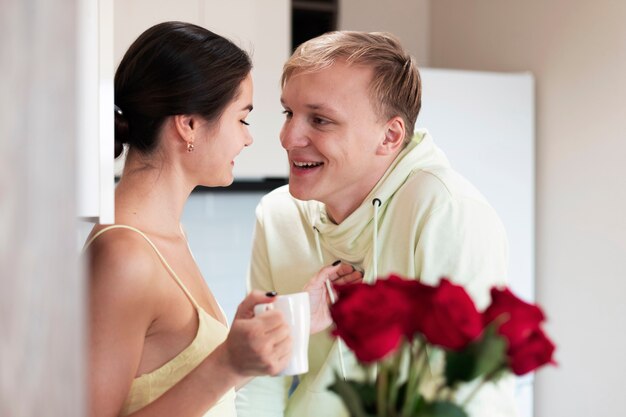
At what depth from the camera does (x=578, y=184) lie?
3.23m

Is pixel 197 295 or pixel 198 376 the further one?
pixel 197 295

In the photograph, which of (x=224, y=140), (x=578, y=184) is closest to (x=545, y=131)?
(x=578, y=184)

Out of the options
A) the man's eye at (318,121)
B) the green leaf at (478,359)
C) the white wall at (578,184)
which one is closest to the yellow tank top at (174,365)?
the man's eye at (318,121)

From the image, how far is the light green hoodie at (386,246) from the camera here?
145 cm

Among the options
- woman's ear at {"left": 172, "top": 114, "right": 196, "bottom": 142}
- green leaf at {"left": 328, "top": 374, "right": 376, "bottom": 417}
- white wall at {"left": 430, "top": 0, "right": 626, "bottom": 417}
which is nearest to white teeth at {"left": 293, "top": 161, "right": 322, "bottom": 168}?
woman's ear at {"left": 172, "top": 114, "right": 196, "bottom": 142}

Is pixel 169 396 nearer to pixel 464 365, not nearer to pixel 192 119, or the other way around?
pixel 192 119

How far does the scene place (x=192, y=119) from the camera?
1.32 meters

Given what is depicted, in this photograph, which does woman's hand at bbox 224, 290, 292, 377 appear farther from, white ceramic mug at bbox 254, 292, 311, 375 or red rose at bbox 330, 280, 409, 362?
red rose at bbox 330, 280, 409, 362

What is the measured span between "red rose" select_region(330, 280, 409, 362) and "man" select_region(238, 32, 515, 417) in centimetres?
87

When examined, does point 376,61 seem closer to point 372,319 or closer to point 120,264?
point 120,264

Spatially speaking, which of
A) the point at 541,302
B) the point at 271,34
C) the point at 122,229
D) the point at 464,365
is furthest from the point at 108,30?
the point at 541,302

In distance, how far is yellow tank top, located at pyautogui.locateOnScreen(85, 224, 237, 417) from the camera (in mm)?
1205

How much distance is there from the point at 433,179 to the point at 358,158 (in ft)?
0.68

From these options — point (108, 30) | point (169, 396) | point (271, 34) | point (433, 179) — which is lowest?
point (169, 396)
